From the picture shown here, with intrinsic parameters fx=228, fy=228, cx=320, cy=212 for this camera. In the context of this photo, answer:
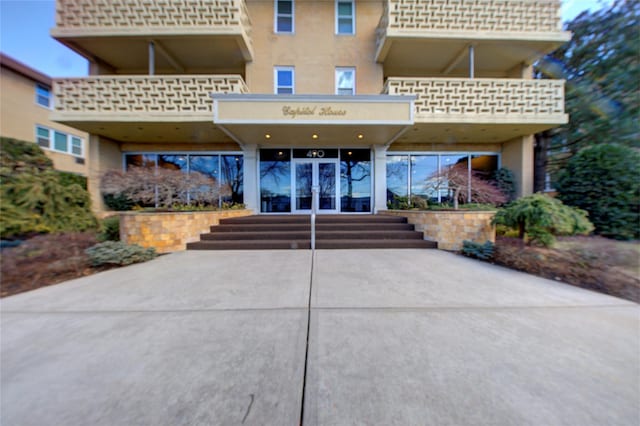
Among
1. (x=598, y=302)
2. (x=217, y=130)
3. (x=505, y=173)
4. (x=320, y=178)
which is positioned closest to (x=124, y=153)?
(x=217, y=130)

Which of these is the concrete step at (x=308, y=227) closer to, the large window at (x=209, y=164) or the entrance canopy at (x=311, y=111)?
the entrance canopy at (x=311, y=111)

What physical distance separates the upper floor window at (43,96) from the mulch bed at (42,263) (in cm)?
1339

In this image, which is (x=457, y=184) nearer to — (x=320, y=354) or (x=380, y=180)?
(x=380, y=180)

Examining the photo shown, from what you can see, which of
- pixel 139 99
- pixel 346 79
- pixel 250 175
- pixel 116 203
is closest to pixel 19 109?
pixel 116 203

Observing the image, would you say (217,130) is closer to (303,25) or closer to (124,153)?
(124,153)

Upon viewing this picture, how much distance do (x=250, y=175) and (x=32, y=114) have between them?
44.1 feet

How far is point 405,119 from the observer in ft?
25.2

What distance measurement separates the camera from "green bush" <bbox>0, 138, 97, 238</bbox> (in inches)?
221

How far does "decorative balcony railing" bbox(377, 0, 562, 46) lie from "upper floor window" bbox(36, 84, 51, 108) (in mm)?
18921

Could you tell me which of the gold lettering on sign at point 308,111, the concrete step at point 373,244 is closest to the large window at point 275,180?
the gold lettering on sign at point 308,111

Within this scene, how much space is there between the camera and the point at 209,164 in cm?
1079

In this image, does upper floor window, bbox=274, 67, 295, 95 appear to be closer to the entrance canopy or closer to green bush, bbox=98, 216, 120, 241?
the entrance canopy

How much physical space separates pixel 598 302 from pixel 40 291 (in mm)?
8139

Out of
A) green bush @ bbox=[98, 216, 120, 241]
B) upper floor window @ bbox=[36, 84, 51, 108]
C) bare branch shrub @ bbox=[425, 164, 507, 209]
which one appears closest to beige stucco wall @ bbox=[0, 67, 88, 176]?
upper floor window @ bbox=[36, 84, 51, 108]
